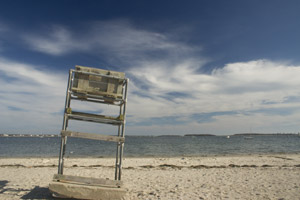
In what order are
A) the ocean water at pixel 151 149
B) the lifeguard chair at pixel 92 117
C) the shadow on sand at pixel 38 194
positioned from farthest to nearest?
the ocean water at pixel 151 149
the shadow on sand at pixel 38 194
the lifeguard chair at pixel 92 117

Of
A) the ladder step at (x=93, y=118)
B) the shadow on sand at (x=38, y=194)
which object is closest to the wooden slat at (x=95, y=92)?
the ladder step at (x=93, y=118)

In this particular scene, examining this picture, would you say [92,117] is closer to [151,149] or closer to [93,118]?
[93,118]

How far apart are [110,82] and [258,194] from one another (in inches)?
250

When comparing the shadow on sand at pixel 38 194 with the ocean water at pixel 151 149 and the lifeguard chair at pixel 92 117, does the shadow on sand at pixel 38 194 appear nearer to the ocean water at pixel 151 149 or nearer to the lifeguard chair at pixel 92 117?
the lifeguard chair at pixel 92 117

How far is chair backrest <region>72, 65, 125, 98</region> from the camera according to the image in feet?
19.5

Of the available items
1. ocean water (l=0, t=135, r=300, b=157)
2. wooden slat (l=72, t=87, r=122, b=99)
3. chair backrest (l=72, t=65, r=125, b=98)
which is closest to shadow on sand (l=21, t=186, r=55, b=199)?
wooden slat (l=72, t=87, r=122, b=99)

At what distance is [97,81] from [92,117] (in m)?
1.11

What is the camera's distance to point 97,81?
606cm

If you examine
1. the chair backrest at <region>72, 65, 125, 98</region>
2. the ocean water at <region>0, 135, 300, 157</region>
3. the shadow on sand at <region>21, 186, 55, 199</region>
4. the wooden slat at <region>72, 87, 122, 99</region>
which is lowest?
the ocean water at <region>0, 135, 300, 157</region>

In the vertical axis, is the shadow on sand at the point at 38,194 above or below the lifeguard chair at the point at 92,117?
below

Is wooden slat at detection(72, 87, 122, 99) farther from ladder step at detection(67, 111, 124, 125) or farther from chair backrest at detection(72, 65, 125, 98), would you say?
ladder step at detection(67, 111, 124, 125)

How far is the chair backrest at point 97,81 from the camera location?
5.95m

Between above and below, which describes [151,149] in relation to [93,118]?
below

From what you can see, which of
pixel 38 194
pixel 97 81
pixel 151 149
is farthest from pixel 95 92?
pixel 151 149
